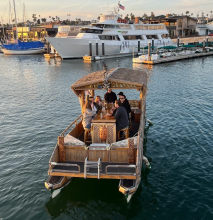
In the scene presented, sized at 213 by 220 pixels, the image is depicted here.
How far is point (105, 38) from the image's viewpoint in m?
58.4

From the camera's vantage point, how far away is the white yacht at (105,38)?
2124 inches

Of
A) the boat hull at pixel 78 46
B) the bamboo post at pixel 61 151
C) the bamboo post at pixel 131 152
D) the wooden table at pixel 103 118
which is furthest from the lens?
the boat hull at pixel 78 46

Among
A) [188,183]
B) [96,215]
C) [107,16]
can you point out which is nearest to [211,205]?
[188,183]

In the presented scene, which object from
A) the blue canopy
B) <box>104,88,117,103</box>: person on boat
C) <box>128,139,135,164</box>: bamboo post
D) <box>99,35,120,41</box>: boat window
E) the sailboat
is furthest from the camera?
the blue canopy

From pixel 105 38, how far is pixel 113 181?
5222 cm

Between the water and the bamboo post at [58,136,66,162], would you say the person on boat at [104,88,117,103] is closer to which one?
the water

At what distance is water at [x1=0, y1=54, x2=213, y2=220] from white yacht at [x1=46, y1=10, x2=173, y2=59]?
3181cm

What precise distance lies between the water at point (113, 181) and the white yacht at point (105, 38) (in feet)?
104

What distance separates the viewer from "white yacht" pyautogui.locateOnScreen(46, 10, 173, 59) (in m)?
53.9

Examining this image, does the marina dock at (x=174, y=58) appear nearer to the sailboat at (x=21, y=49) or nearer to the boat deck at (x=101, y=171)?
the boat deck at (x=101, y=171)

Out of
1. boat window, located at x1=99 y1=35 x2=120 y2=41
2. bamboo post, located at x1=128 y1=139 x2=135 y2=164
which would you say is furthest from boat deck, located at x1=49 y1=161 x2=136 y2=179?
boat window, located at x1=99 y1=35 x2=120 y2=41

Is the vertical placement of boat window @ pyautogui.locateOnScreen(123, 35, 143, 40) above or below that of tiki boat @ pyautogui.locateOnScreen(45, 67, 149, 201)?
above

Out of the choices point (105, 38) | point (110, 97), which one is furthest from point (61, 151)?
point (105, 38)

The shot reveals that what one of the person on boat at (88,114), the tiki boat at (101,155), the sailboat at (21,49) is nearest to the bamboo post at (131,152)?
the tiki boat at (101,155)
